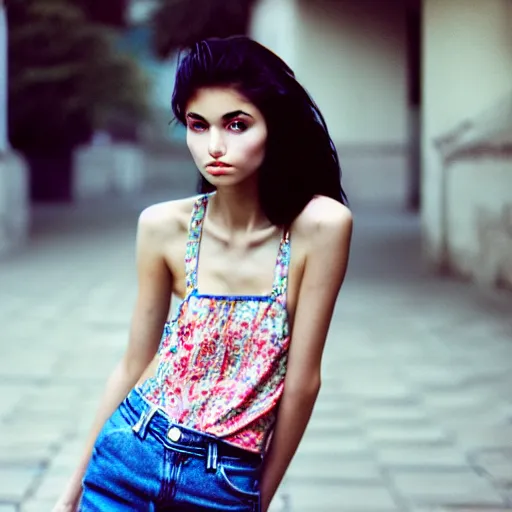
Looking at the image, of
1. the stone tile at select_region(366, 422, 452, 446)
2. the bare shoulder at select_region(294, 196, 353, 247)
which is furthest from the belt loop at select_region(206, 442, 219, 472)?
the stone tile at select_region(366, 422, 452, 446)

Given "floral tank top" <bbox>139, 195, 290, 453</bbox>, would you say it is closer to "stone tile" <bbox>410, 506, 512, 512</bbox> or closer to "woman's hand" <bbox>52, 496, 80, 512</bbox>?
"woman's hand" <bbox>52, 496, 80, 512</bbox>

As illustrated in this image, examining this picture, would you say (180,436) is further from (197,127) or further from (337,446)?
(337,446)

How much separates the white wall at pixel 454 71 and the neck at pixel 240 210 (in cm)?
730

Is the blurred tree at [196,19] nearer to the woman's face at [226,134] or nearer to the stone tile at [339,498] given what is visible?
the stone tile at [339,498]

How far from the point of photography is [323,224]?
55.6 inches

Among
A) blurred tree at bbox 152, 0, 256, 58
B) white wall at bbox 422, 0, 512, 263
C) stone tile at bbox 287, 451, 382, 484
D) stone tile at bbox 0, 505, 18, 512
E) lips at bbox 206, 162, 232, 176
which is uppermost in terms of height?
blurred tree at bbox 152, 0, 256, 58

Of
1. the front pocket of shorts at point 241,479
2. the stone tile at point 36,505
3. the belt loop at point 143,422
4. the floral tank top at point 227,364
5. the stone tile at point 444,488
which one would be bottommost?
the stone tile at point 444,488

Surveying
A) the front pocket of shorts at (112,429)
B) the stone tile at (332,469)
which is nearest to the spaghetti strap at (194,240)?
the front pocket of shorts at (112,429)

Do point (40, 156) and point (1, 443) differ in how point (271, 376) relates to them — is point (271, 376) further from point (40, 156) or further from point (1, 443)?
point (40, 156)

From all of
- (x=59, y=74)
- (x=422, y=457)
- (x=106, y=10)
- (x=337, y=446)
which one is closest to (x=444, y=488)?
(x=422, y=457)

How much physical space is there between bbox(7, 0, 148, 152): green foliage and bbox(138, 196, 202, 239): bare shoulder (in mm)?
17304

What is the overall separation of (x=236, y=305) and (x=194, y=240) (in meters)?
0.14

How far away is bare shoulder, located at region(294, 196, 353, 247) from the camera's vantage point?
1411 millimetres

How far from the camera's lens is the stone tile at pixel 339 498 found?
3.07 m
